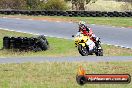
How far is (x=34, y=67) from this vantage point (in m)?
13.4

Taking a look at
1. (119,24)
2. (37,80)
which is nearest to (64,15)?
(119,24)

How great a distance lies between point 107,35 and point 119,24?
8207 millimetres

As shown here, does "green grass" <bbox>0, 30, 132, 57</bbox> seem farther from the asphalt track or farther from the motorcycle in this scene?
the motorcycle

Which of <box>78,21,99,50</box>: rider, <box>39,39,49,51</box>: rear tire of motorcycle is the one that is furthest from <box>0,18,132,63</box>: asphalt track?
<box>78,21,99,50</box>: rider

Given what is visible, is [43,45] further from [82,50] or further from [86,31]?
[86,31]

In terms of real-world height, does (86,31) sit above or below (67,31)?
above

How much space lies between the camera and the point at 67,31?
97.8 feet

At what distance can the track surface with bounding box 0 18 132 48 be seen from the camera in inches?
969

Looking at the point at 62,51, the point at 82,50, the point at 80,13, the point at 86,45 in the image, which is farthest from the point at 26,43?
the point at 80,13

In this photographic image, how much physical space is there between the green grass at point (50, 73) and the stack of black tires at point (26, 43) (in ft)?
17.4

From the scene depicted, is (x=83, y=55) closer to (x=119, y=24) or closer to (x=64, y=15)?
(x=119, y=24)

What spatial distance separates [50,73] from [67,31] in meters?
17.4

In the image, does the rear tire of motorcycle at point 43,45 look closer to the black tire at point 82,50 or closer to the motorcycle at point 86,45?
the motorcycle at point 86,45

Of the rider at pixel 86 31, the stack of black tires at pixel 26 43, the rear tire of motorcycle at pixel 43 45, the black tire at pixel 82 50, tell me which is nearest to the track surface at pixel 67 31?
the rear tire of motorcycle at pixel 43 45
